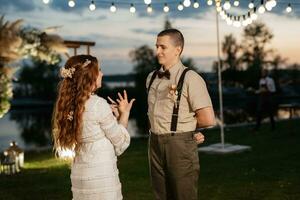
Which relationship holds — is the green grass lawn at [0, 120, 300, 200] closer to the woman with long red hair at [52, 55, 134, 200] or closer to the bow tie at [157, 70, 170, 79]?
the bow tie at [157, 70, 170, 79]

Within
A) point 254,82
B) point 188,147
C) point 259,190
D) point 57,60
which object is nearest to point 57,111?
point 188,147

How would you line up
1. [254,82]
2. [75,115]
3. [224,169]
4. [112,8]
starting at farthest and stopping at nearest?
[254,82] < [112,8] < [224,169] < [75,115]

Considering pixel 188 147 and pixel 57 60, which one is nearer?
pixel 188 147

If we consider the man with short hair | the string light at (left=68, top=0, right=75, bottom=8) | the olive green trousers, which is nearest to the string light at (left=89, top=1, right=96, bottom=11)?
the string light at (left=68, top=0, right=75, bottom=8)

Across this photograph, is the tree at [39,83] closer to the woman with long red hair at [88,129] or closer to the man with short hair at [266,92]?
the man with short hair at [266,92]

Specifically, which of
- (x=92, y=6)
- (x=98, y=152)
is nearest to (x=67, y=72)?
(x=98, y=152)

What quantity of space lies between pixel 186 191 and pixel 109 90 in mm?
44926

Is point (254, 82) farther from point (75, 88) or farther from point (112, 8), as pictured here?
point (75, 88)

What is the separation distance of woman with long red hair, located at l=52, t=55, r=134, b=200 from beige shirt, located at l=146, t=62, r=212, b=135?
457 millimetres

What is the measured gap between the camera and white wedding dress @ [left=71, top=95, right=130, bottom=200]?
139 inches

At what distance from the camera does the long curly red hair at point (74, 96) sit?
352 cm

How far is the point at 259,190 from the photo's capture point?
6.89 metres

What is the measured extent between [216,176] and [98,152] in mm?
4692

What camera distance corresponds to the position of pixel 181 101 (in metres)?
4.01
